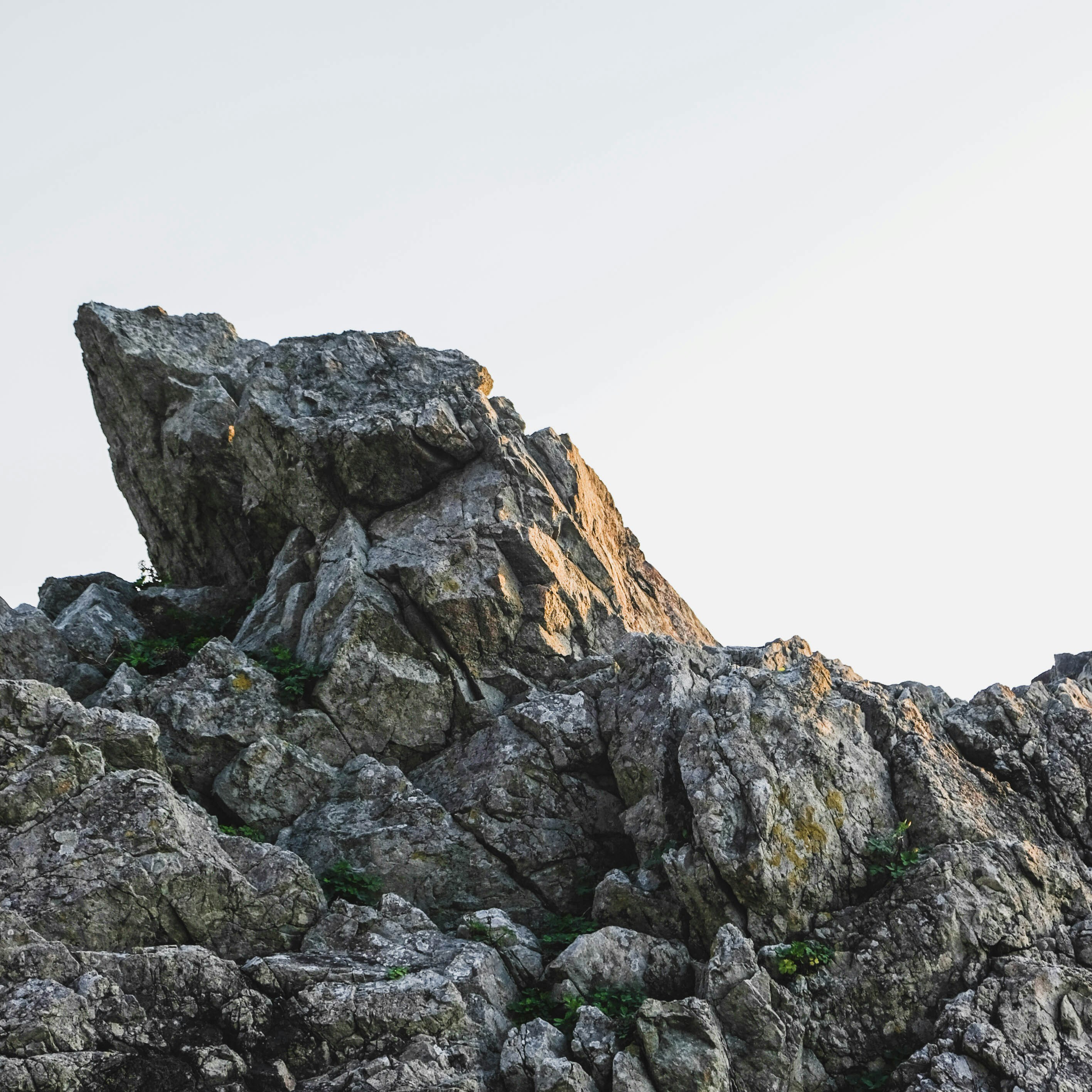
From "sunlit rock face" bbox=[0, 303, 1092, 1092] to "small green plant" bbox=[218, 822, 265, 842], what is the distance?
0.08 meters

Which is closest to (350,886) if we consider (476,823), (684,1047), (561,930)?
(476,823)

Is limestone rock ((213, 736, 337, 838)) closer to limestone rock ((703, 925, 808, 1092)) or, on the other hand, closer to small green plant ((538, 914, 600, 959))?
small green plant ((538, 914, 600, 959))

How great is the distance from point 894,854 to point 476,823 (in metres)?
7.89

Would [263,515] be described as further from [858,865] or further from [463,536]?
[858,865]

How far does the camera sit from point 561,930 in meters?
18.7

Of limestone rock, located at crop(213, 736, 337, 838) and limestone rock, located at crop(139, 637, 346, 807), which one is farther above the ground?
limestone rock, located at crop(139, 637, 346, 807)

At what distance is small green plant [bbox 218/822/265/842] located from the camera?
772 inches

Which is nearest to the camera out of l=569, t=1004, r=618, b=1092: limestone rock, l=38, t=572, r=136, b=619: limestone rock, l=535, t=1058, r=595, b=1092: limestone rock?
l=535, t=1058, r=595, b=1092: limestone rock

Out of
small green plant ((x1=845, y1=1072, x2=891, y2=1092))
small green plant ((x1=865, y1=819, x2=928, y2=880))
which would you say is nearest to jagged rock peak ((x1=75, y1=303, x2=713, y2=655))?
small green plant ((x1=865, y1=819, x2=928, y2=880))

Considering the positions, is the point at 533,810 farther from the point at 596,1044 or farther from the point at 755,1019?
the point at 755,1019

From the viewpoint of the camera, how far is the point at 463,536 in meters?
25.3

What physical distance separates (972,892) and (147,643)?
19.2 meters

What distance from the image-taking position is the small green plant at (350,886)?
60.8 feet

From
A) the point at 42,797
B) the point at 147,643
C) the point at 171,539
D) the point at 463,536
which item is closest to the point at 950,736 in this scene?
the point at 463,536
